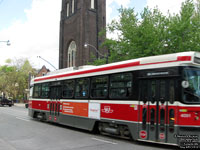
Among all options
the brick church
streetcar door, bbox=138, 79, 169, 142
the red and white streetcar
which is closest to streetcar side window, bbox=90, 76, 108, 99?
the red and white streetcar

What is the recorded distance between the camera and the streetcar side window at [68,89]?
481 inches

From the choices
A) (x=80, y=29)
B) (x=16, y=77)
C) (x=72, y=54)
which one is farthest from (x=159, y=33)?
(x=16, y=77)

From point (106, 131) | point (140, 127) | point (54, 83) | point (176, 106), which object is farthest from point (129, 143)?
point (54, 83)

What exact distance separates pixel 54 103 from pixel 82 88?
327cm

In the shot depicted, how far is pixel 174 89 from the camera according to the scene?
7.52 meters

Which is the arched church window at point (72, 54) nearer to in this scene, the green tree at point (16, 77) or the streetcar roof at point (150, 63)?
the green tree at point (16, 77)

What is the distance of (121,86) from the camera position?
916 cm

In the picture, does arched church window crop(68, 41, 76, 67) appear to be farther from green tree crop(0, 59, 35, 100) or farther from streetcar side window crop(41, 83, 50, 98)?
streetcar side window crop(41, 83, 50, 98)

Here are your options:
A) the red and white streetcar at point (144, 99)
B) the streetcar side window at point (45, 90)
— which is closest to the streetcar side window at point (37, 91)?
the streetcar side window at point (45, 90)

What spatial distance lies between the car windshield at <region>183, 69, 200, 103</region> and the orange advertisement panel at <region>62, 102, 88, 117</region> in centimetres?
497

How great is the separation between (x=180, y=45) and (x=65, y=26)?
37685 mm

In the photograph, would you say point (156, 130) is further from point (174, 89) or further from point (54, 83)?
point (54, 83)

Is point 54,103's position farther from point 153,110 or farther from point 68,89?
point 153,110

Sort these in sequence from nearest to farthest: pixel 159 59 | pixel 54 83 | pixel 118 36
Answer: pixel 159 59 → pixel 54 83 → pixel 118 36
